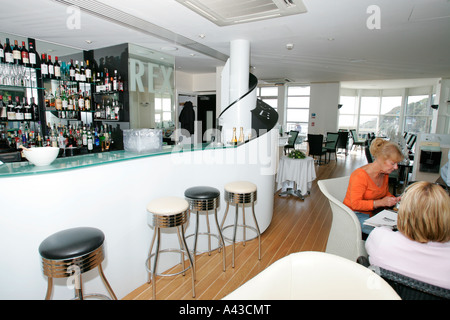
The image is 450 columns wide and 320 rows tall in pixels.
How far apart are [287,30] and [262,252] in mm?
3043

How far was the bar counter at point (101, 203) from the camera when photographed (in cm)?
155

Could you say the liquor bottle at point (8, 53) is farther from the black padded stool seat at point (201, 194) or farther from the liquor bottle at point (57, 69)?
the black padded stool seat at point (201, 194)

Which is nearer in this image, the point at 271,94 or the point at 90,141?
the point at 90,141

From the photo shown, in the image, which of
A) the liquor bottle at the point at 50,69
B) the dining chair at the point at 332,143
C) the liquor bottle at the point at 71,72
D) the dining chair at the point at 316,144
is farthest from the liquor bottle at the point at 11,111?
the dining chair at the point at 332,143

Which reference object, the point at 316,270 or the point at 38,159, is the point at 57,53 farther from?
the point at 316,270

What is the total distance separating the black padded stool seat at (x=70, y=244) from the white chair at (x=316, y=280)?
0.92 metres

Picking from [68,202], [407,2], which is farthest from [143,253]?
[407,2]

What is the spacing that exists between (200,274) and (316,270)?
1725mm

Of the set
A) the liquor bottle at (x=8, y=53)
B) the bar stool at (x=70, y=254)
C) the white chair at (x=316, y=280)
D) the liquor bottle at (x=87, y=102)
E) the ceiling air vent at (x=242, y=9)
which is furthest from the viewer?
the liquor bottle at (x=87, y=102)

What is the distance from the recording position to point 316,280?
107cm

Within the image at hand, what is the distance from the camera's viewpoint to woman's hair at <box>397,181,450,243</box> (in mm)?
1140

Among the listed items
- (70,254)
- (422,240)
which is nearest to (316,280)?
(422,240)

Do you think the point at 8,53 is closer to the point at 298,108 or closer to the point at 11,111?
the point at 11,111

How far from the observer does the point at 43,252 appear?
131 cm
